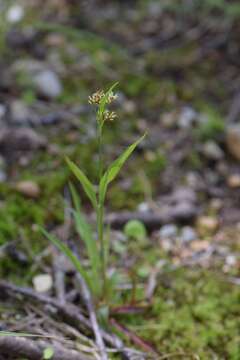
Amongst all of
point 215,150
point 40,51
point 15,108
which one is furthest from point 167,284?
point 40,51

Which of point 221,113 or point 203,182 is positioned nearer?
point 203,182

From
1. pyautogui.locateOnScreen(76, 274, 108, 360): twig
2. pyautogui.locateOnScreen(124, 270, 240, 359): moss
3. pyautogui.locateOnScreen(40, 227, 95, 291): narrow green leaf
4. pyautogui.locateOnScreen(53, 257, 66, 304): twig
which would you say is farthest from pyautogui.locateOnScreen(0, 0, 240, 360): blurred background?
pyautogui.locateOnScreen(40, 227, 95, 291): narrow green leaf

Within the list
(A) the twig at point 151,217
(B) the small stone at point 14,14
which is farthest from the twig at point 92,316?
(B) the small stone at point 14,14

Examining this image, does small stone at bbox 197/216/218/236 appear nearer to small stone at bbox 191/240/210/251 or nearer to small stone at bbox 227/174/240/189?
small stone at bbox 191/240/210/251

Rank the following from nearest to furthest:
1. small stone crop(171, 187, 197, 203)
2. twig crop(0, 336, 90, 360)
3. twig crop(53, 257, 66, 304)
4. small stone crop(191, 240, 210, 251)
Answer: twig crop(0, 336, 90, 360) < twig crop(53, 257, 66, 304) < small stone crop(191, 240, 210, 251) < small stone crop(171, 187, 197, 203)

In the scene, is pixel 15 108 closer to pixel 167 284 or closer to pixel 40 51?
pixel 40 51

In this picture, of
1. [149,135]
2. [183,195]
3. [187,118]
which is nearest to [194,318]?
[183,195]

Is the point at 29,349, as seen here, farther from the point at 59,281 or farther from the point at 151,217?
the point at 151,217
